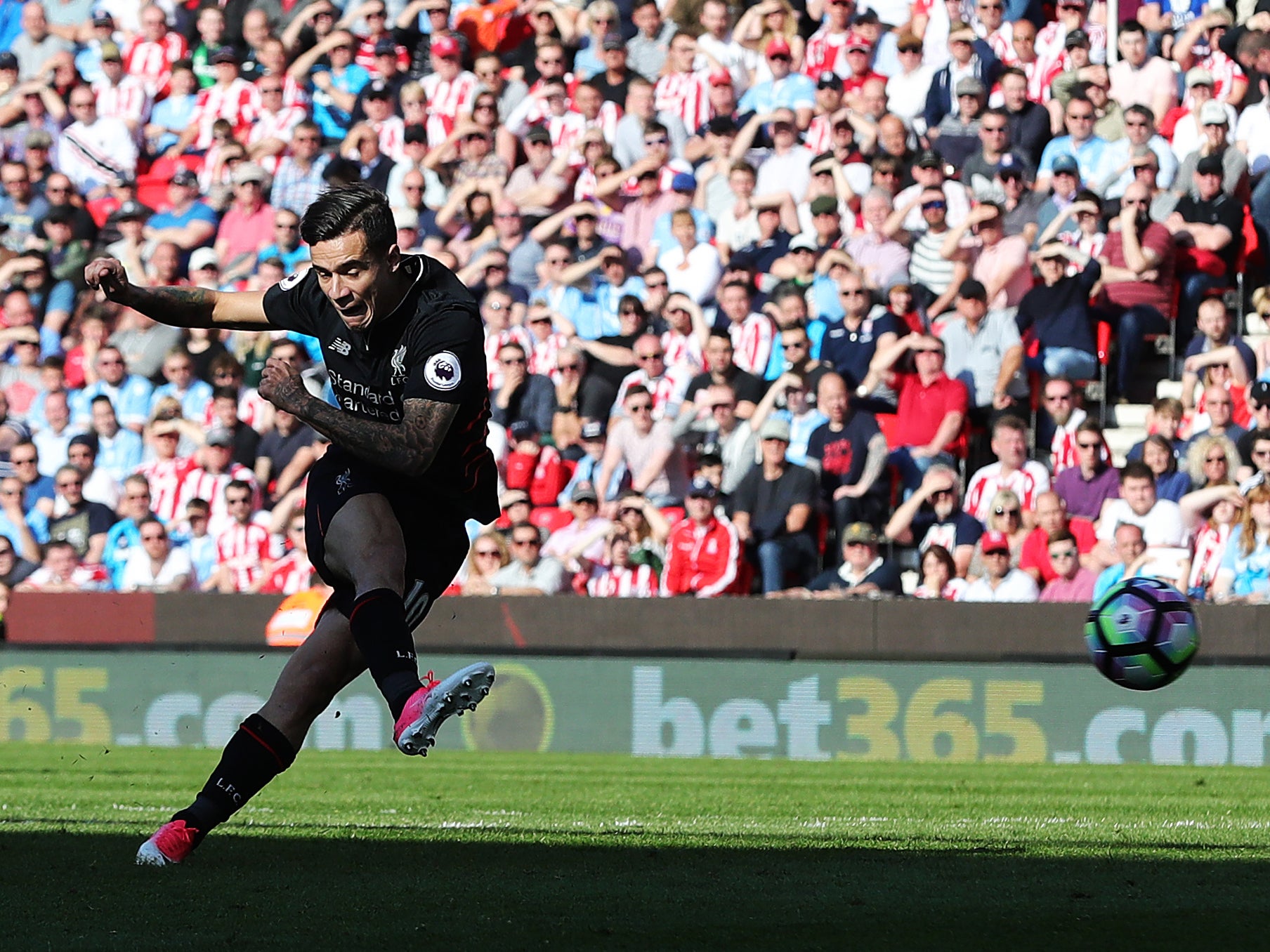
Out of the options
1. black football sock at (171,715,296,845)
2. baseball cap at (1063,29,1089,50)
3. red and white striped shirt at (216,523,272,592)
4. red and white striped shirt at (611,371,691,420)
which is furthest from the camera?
baseball cap at (1063,29,1089,50)

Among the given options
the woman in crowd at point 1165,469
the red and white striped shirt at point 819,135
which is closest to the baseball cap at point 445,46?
the red and white striped shirt at point 819,135

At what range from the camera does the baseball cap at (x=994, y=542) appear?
45.2 feet

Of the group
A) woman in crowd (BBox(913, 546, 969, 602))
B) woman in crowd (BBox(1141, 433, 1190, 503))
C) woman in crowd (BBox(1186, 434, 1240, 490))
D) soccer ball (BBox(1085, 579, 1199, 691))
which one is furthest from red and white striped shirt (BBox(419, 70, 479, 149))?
soccer ball (BBox(1085, 579, 1199, 691))

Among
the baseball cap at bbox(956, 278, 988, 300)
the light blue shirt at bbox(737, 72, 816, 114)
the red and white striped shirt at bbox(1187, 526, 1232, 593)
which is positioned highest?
the light blue shirt at bbox(737, 72, 816, 114)

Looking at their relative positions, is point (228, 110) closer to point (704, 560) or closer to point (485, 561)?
point (485, 561)

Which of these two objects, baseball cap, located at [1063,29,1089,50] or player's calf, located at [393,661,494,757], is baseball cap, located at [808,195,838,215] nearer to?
baseball cap, located at [1063,29,1089,50]

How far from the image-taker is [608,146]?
59.1 ft

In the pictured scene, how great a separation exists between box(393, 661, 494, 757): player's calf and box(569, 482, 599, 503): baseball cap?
9548 mm

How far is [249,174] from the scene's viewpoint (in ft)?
62.2

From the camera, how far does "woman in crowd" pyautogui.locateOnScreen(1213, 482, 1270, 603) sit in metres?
13.2

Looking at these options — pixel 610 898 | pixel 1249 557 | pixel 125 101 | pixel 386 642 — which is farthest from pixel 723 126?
pixel 610 898

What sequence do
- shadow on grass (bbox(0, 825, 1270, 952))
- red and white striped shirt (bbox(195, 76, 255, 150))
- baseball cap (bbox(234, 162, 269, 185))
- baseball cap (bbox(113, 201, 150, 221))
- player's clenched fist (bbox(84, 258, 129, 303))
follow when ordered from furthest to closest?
red and white striped shirt (bbox(195, 76, 255, 150)) < baseball cap (bbox(113, 201, 150, 221)) < baseball cap (bbox(234, 162, 269, 185)) < player's clenched fist (bbox(84, 258, 129, 303)) < shadow on grass (bbox(0, 825, 1270, 952))

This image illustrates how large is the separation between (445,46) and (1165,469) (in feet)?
29.2

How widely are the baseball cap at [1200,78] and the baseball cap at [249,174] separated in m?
8.60
